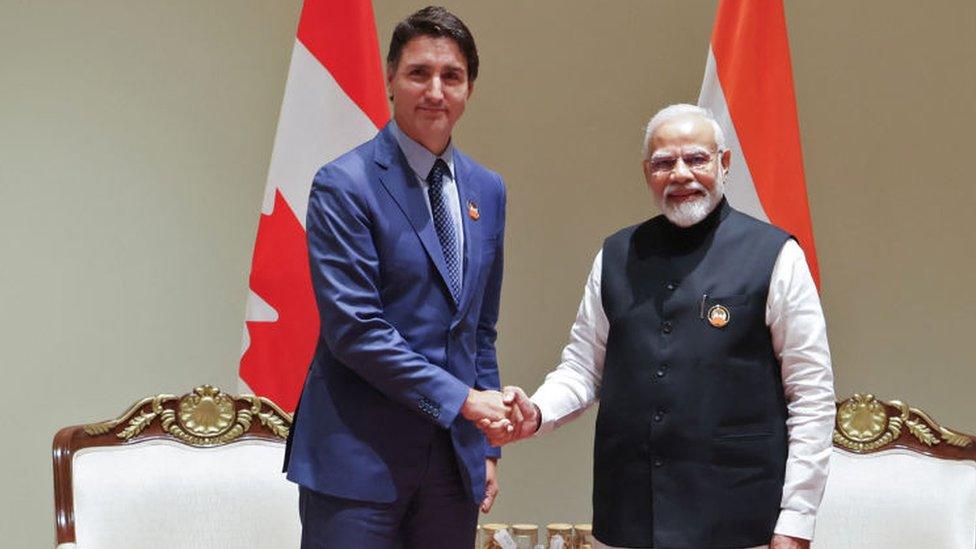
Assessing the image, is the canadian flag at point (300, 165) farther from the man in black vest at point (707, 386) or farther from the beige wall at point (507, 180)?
the man in black vest at point (707, 386)

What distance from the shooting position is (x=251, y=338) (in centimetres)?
320

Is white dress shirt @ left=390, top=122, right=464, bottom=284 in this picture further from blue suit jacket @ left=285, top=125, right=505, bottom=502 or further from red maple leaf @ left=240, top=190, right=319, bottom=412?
red maple leaf @ left=240, top=190, right=319, bottom=412

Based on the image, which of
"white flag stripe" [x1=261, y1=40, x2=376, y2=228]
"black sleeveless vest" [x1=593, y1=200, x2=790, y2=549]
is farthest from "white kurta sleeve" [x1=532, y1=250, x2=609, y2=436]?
"white flag stripe" [x1=261, y1=40, x2=376, y2=228]

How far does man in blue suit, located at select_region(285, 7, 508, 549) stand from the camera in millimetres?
1946

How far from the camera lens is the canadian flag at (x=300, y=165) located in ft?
10.5

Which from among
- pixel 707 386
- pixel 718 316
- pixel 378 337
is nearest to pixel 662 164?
pixel 718 316

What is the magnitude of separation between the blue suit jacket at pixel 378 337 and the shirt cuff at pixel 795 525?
0.53m

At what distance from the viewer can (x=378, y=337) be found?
6.33 feet

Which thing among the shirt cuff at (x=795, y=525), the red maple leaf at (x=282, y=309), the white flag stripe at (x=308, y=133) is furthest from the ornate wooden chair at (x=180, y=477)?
the shirt cuff at (x=795, y=525)

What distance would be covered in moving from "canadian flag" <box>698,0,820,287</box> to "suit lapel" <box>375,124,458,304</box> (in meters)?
1.37

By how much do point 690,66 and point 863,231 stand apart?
0.83m

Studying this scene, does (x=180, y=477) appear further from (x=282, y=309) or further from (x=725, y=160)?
(x=725, y=160)

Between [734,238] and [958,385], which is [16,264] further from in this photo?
[958,385]

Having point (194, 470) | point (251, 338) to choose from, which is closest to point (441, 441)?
point (194, 470)
